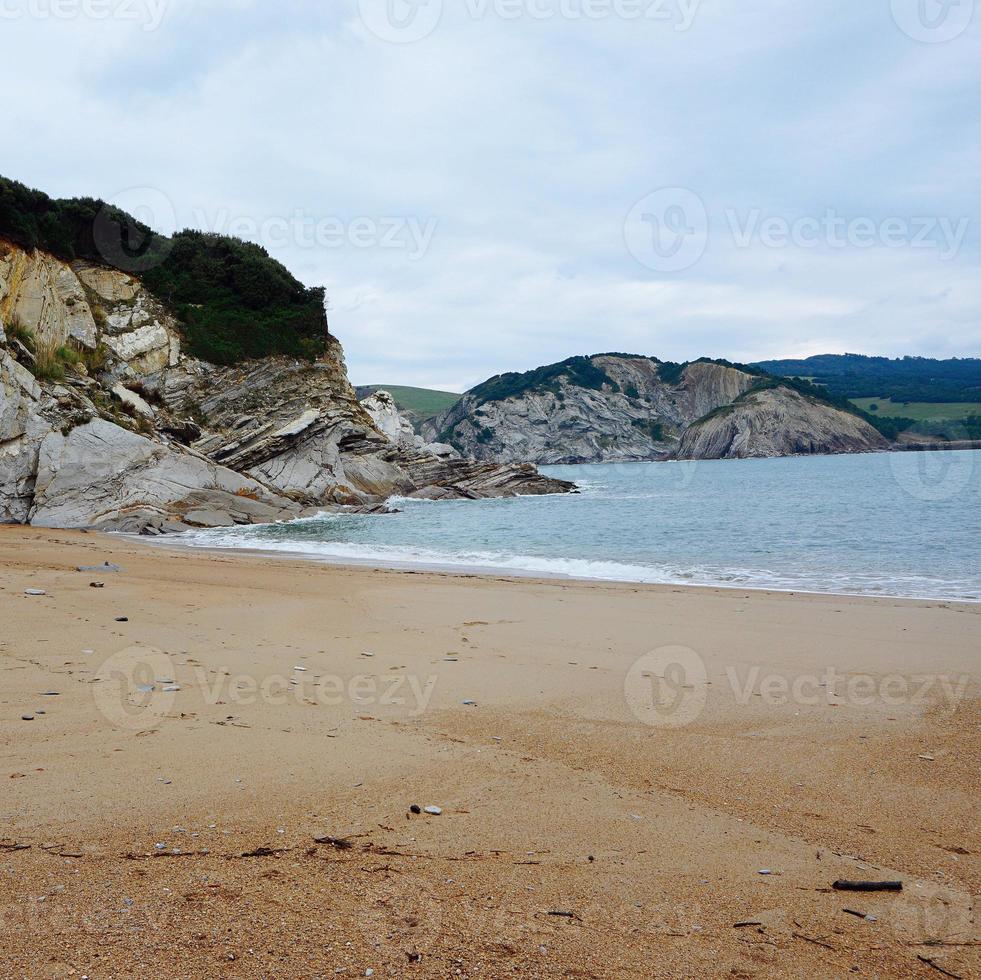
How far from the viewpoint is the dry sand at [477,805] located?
7.66 feet

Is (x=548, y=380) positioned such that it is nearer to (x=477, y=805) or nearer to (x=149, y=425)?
(x=149, y=425)

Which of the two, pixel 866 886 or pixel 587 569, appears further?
pixel 587 569

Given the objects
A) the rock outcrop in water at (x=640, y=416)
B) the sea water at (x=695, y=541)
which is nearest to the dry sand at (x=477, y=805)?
the sea water at (x=695, y=541)

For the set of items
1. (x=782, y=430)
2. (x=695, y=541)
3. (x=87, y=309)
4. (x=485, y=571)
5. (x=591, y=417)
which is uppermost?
(x=591, y=417)

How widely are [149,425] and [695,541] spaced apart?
2325 cm

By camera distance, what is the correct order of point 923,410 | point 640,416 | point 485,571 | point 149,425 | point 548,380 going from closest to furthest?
point 485,571, point 149,425, point 923,410, point 640,416, point 548,380

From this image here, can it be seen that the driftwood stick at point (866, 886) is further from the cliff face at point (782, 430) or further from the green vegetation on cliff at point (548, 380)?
the green vegetation on cliff at point (548, 380)

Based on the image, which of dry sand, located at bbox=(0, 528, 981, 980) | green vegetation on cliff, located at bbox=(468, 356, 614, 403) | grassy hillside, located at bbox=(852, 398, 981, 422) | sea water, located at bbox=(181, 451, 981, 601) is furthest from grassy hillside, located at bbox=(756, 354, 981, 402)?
dry sand, located at bbox=(0, 528, 981, 980)

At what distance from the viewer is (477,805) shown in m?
3.42

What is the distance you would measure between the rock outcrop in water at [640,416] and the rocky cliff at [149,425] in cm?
8932

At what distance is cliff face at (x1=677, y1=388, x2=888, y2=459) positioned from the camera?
120250 millimetres

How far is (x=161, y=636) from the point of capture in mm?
6879

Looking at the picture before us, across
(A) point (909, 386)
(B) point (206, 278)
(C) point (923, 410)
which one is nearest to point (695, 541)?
(B) point (206, 278)

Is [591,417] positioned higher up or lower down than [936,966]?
higher up
